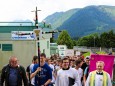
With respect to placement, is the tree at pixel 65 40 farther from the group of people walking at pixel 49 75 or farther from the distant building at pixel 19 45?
the group of people walking at pixel 49 75

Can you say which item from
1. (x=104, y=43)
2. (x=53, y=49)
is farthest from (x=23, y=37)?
(x=104, y=43)

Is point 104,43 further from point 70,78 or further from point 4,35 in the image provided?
point 70,78

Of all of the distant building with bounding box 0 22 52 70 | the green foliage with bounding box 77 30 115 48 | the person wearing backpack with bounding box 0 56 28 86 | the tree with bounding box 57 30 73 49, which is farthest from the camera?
the tree with bounding box 57 30 73 49

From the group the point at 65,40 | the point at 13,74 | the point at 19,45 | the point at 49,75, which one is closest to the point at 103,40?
the point at 65,40

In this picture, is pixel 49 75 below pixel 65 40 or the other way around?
below

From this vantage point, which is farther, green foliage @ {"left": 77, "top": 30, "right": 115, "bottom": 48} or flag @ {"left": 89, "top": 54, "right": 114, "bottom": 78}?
green foliage @ {"left": 77, "top": 30, "right": 115, "bottom": 48}

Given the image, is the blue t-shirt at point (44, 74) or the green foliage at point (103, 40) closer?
the blue t-shirt at point (44, 74)

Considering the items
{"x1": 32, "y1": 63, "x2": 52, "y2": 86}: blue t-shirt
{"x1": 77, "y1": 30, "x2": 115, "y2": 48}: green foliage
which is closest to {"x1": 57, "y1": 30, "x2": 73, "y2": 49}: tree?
{"x1": 77, "y1": 30, "x2": 115, "y2": 48}: green foliage

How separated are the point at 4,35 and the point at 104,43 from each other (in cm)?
8965

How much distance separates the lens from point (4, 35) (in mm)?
57312

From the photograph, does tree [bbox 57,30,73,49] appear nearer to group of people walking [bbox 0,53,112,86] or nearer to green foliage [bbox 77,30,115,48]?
green foliage [bbox 77,30,115,48]

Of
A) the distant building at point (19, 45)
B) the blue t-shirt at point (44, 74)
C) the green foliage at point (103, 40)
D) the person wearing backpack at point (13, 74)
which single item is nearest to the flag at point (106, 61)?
the blue t-shirt at point (44, 74)

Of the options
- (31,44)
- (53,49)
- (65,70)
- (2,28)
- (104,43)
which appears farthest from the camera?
(104,43)

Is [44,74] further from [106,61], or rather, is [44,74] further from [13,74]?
[106,61]
